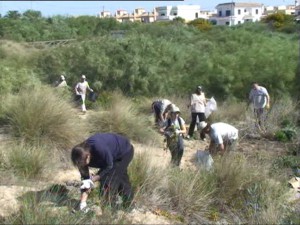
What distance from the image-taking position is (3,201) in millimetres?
6234

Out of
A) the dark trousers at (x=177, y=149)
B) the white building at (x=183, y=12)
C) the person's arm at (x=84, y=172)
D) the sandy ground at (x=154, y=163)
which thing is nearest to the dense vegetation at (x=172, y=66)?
the sandy ground at (x=154, y=163)

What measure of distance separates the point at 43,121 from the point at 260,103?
663 cm

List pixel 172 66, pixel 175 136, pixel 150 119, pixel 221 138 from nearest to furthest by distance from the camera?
1. pixel 221 138
2. pixel 175 136
3. pixel 150 119
4. pixel 172 66

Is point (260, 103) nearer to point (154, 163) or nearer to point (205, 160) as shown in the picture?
point (205, 160)

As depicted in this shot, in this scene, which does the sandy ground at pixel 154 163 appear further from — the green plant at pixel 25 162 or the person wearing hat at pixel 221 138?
the person wearing hat at pixel 221 138

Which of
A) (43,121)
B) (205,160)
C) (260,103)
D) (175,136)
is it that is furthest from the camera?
(260,103)

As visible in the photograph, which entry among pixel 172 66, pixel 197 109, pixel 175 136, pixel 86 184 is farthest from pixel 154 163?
pixel 172 66

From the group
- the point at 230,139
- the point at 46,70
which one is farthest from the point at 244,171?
the point at 46,70

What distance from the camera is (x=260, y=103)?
1479 centimetres

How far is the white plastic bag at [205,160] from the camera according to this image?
8023 millimetres

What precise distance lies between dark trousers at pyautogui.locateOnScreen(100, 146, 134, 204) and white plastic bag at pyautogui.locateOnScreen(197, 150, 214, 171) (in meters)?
1.81

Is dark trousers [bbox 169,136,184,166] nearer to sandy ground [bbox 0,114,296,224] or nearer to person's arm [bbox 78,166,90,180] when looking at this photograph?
sandy ground [bbox 0,114,296,224]

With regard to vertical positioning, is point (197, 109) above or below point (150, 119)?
above

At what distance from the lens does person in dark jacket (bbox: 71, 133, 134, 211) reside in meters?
5.74
